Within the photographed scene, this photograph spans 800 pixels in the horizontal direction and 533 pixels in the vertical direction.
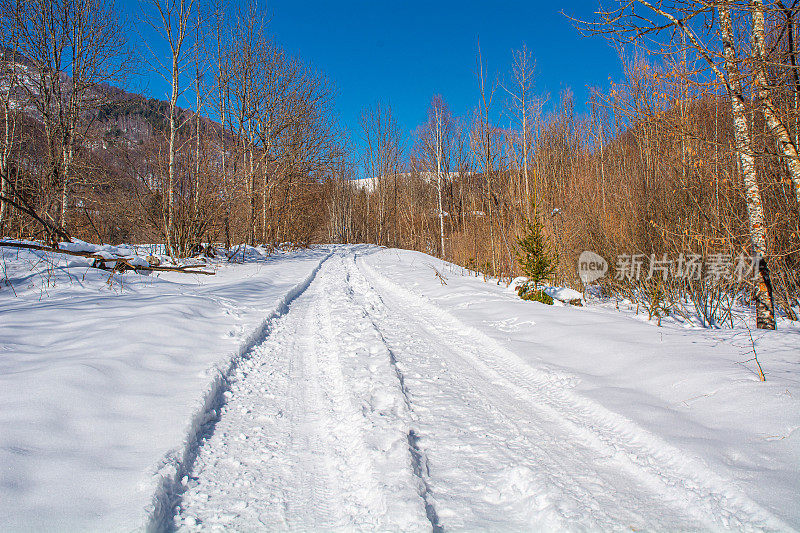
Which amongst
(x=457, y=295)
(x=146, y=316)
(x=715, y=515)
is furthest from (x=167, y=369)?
(x=457, y=295)

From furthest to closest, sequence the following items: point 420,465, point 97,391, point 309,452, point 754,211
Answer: point 754,211 < point 97,391 < point 309,452 < point 420,465

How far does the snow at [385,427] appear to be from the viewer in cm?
171

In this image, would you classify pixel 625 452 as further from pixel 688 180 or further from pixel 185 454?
pixel 688 180

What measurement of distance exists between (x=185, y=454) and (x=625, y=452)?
2.51 metres

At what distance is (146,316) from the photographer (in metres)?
4.33

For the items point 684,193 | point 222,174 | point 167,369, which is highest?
point 222,174

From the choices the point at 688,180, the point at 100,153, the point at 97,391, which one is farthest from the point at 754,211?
the point at 100,153

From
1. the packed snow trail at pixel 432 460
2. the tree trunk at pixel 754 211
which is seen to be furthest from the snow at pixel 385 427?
the tree trunk at pixel 754 211

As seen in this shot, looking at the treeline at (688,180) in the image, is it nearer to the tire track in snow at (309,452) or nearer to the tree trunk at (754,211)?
the tree trunk at (754,211)

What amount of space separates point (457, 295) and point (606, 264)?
3841 mm

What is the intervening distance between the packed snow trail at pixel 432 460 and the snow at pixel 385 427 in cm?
1

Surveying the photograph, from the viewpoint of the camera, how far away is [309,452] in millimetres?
2207

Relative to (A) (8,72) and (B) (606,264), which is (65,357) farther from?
(A) (8,72)

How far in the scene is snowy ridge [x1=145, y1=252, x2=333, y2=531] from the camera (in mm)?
1651
